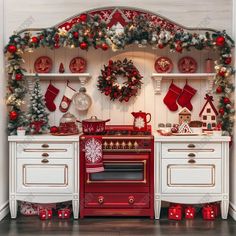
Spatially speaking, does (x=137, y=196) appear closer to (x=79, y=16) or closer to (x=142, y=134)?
(x=142, y=134)

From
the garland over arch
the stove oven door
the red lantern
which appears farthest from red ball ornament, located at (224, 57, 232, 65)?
the stove oven door

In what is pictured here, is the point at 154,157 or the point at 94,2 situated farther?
the point at 94,2

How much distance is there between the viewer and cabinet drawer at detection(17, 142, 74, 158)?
4.20 meters

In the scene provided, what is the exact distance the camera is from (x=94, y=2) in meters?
4.54

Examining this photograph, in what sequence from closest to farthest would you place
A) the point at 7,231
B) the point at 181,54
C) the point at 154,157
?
the point at 7,231
the point at 154,157
the point at 181,54

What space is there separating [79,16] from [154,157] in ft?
5.69

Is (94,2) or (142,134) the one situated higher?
(94,2)

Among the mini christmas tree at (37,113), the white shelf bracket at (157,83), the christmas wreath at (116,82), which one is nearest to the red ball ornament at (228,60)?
the white shelf bracket at (157,83)

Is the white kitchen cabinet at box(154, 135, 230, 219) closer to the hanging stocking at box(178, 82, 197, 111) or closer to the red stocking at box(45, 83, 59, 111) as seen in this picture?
the hanging stocking at box(178, 82, 197, 111)

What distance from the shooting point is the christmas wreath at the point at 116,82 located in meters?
4.63

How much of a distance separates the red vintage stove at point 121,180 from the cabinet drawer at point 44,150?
0.16 metres

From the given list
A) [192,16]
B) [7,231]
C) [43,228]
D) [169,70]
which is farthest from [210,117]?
[7,231]

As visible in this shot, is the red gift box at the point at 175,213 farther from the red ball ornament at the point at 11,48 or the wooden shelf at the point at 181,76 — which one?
the red ball ornament at the point at 11,48

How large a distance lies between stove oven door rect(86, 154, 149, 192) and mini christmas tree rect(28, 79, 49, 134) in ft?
2.57
